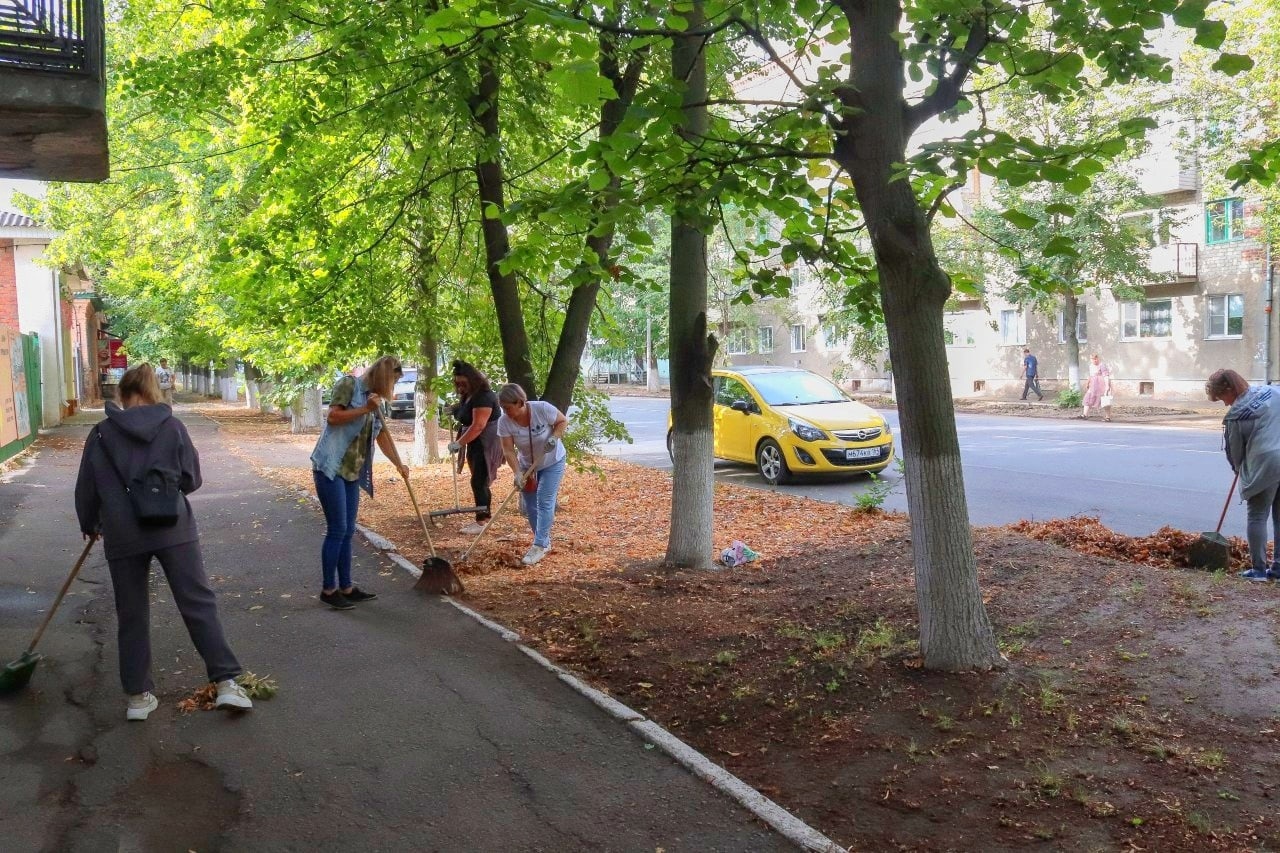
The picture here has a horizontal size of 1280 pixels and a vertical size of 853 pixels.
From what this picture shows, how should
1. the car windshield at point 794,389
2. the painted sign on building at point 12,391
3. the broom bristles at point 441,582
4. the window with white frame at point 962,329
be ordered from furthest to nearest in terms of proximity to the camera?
the window with white frame at point 962,329, the painted sign on building at point 12,391, the car windshield at point 794,389, the broom bristles at point 441,582

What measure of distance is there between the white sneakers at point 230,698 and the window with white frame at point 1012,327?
120 feet

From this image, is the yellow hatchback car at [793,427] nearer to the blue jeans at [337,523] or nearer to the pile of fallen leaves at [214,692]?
the blue jeans at [337,523]

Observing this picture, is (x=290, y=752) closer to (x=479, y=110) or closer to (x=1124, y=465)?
(x=479, y=110)

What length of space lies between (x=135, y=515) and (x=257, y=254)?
628cm

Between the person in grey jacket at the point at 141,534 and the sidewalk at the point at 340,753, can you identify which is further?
the person in grey jacket at the point at 141,534

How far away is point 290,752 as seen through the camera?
4625 mm

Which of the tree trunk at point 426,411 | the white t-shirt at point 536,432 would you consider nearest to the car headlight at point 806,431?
the tree trunk at point 426,411

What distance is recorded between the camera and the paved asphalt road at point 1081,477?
11258mm

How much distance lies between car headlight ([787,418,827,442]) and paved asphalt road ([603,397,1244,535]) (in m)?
0.69

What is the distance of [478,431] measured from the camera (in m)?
9.99

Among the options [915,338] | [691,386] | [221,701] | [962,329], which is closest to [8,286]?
[691,386]

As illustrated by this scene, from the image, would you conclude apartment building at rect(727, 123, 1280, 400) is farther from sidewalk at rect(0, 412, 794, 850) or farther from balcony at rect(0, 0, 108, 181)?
sidewalk at rect(0, 412, 794, 850)

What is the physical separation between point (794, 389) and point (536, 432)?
25.7 feet

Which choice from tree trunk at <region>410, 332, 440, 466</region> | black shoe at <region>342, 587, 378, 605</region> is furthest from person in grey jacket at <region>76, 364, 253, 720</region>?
tree trunk at <region>410, 332, 440, 466</region>
